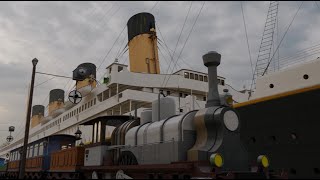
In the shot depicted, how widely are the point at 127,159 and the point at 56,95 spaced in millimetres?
51508

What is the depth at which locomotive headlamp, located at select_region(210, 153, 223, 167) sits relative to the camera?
28.8 ft

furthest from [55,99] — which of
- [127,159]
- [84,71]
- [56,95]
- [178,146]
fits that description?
[178,146]

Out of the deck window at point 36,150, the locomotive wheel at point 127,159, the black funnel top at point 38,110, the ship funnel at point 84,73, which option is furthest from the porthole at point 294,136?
the black funnel top at point 38,110

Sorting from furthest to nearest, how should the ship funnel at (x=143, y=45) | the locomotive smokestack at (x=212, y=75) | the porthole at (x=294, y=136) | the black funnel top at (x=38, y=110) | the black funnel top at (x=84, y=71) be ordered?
the black funnel top at (x=38, y=110) < the black funnel top at (x=84, y=71) < the ship funnel at (x=143, y=45) < the porthole at (x=294, y=136) < the locomotive smokestack at (x=212, y=75)

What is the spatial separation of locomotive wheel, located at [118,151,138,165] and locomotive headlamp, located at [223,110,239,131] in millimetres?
3814

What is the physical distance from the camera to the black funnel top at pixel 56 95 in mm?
60375

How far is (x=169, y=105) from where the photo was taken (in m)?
12.1

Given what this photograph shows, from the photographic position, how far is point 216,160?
8.80 metres

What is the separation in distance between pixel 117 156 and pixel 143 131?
6.03 feet

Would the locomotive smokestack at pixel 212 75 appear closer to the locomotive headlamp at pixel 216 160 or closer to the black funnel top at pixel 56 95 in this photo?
the locomotive headlamp at pixel 216 160

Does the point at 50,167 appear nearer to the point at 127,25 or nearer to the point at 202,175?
the point at 202,175

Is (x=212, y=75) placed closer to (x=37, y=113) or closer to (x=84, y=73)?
(x=84, y=73)

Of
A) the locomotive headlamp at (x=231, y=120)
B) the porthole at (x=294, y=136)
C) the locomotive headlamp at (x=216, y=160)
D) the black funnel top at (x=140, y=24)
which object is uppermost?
the black funnel top at (x=140, y=24)

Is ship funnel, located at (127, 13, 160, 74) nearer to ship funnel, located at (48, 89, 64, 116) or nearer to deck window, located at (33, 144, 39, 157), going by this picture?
deck window, located at (33, 144, 39, 157)
